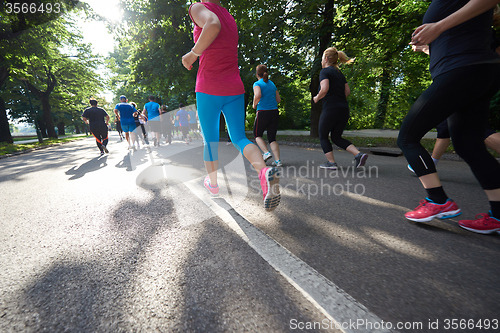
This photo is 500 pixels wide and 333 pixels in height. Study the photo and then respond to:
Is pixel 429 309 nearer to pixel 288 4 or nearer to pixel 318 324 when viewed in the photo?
pixel 318 324

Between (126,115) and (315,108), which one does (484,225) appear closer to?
(315,108)

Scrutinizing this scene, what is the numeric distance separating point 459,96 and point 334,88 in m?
2.70

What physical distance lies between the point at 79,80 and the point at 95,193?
2846 cm

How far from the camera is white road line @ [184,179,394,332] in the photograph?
111cm

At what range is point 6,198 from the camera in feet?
11.3

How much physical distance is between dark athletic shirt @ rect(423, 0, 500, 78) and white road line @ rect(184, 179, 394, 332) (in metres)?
1.82

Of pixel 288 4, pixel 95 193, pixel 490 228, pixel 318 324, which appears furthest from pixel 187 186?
pixel 288 4

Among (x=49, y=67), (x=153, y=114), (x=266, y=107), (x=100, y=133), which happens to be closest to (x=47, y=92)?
(x=49, y=67)

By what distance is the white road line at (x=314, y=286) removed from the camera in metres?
1.11

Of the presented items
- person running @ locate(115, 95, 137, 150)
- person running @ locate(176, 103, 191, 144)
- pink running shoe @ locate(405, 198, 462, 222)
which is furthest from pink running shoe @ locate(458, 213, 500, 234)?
person running @ locate(176, 103, 191, 144)

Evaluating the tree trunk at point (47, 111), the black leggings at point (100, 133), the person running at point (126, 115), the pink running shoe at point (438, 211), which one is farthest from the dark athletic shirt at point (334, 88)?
the tree trunk at point (47, 111)

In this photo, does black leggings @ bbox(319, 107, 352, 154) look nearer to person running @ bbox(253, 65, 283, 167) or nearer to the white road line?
person running @ bbox(253, 65, 283, 167)

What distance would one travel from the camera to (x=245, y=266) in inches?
60.5

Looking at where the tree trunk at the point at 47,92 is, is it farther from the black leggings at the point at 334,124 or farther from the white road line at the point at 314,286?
the white road line at the point at 314,286
